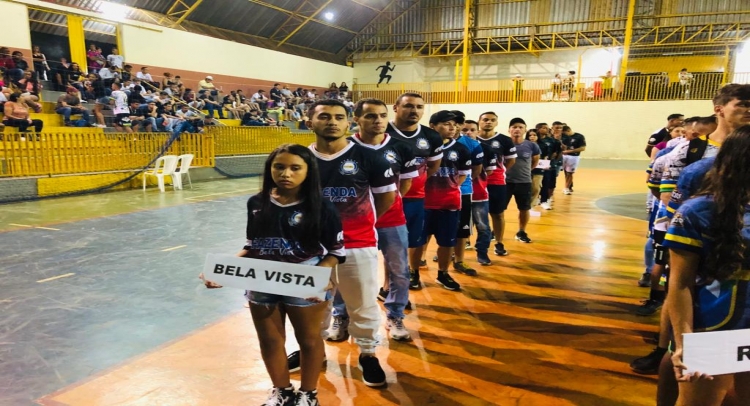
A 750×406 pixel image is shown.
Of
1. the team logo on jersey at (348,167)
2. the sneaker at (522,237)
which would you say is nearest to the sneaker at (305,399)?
the team logo on jersey at (348,167)

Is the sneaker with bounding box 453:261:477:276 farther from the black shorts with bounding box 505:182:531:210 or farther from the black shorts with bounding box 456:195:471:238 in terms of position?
the black shorts with bounding box 505:182:531:210

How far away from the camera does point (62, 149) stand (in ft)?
35.4

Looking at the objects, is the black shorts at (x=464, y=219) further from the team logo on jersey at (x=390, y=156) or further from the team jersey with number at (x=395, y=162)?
the team logo on jersey at (x=390, y=156)

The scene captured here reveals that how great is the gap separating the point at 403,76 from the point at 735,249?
92.1 feet

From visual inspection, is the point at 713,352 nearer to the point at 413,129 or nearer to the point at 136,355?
the point at 413,129

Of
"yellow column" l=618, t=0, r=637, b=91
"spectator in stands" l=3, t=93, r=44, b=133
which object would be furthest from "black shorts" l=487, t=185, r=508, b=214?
"yellow column" l=618, t=0, r=637, b=91

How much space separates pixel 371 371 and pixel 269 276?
114 centimetres

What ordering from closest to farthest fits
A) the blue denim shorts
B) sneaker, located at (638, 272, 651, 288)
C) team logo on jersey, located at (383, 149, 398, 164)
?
the blue denim shorts, team logo on jersey, located at (383, 149, 398, 164), sneaker, located at (638, 272, 651, 288)

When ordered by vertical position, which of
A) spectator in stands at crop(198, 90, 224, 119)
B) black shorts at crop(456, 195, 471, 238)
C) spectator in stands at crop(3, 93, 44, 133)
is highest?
spectator in stands at crop(198, 90, 224, 119)

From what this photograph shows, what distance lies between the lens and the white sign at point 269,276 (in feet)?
6.82

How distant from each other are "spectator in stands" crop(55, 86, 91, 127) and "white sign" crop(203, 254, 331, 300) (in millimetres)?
13190

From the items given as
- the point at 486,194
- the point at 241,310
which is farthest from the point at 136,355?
the point at 486,194

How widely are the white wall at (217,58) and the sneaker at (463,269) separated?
17.3m

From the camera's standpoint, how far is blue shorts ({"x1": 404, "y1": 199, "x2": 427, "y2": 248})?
4.09 meters
